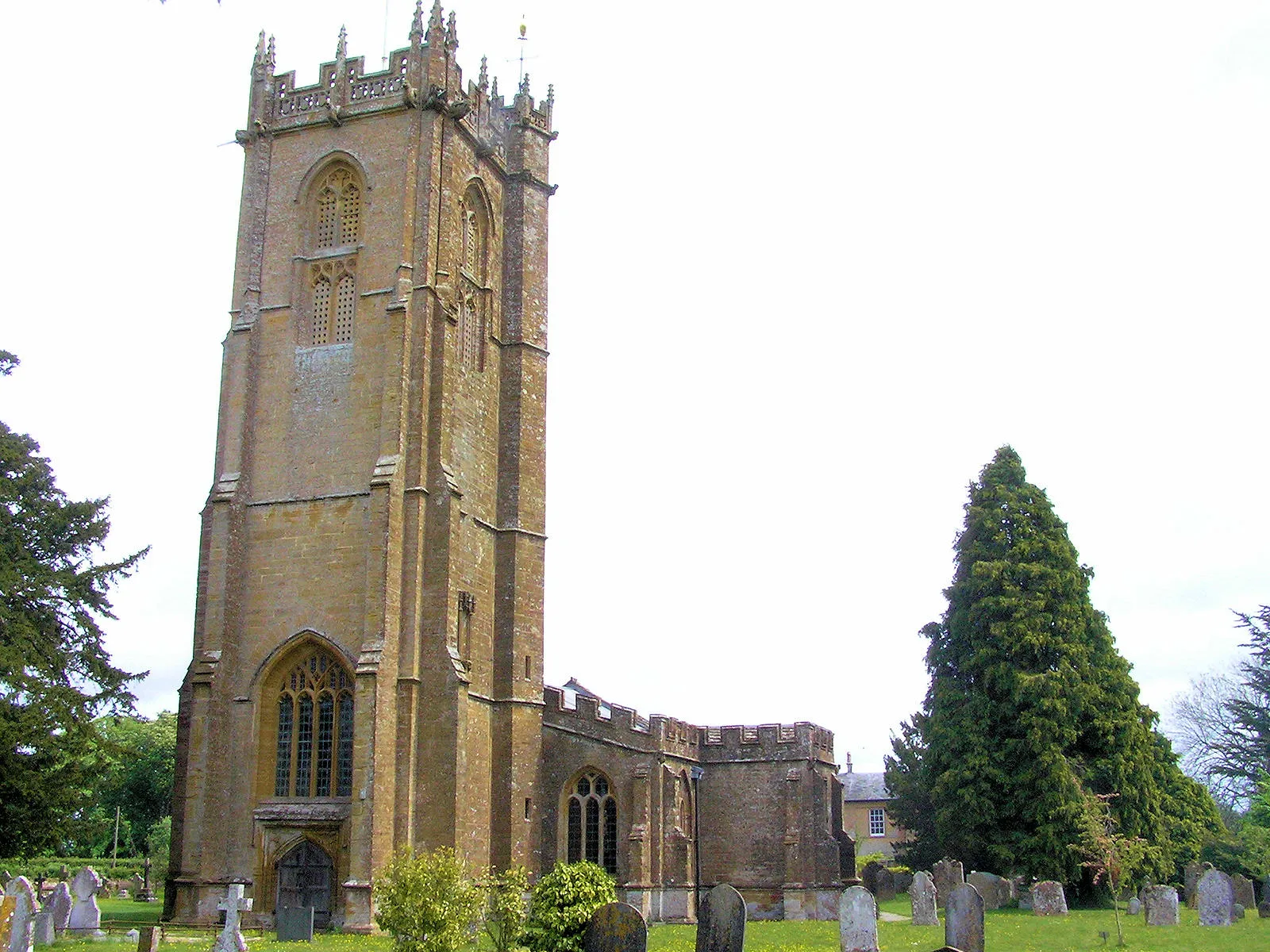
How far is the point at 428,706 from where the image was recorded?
97.4 ft

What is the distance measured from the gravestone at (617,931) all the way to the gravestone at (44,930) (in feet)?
38.5

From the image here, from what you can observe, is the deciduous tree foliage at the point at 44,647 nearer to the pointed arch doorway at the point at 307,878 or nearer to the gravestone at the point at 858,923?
the pointed arch doorway at the point at 307,878

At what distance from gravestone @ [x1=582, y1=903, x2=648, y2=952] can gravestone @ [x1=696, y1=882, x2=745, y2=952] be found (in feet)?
2.99

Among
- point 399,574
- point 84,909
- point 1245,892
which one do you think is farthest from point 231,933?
point 1245,892

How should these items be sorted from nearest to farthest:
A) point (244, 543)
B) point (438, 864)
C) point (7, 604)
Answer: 1. point (438, 864)
2. point (7, 604)
3. point (244, 543)

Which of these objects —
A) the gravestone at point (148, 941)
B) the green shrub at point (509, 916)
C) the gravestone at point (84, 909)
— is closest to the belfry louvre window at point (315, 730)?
the gravestone at point (84, 909)

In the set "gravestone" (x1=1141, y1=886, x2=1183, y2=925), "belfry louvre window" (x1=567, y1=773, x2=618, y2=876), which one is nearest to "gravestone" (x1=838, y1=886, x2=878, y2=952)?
"gravestone" (x1=1141, y1=886, x2=1183, y2=925)

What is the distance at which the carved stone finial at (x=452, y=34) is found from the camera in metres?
34.2

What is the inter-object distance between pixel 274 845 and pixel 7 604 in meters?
8.07

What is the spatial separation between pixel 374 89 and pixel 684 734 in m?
19.6

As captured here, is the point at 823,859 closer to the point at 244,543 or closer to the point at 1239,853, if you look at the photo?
the point at 1239,853

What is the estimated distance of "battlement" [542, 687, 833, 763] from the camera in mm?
34719

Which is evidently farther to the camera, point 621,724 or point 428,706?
point 621,724

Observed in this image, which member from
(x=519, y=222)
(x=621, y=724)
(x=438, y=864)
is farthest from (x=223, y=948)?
(x=519, y=222)
